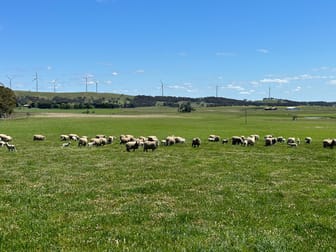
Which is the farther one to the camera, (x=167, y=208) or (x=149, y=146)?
(x=149, y=146)

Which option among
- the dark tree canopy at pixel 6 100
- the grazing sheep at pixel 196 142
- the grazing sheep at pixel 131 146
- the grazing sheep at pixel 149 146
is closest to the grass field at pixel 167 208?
the grazing sheep at pixel 131 146

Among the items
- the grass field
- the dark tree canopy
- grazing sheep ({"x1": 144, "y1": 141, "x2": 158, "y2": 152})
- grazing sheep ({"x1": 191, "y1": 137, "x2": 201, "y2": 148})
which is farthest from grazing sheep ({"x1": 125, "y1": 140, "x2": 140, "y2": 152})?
the dark tree canopy

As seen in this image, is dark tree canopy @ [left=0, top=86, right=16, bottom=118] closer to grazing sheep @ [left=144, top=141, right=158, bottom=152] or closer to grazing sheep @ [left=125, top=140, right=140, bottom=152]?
grazing sheep @ [left=125, top=140, right=140, bottom=152]

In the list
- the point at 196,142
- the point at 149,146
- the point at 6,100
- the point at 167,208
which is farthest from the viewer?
the point at 6,100

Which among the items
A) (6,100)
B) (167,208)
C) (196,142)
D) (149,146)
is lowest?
(196,142)

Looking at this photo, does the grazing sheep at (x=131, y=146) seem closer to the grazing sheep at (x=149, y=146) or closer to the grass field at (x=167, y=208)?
the grazing sheep at (x=149, y=146)

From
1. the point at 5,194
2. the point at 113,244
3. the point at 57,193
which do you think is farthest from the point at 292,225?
the point at 5,194

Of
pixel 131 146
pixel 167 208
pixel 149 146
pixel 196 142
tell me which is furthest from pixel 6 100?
pixel 167 208

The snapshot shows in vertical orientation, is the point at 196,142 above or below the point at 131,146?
below

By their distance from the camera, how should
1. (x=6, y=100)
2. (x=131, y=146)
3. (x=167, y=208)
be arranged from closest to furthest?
(x=167, y=208) < (x=131, y=146) < (x=6, y=100)

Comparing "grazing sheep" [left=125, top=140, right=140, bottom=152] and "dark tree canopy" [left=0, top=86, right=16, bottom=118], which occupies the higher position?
"dark tree canopy" [left=0, top=86, right=16, bottom=118]

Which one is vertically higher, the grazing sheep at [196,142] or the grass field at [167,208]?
the grass field at [167,208]

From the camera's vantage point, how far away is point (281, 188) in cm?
2114

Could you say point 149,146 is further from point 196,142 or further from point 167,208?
point 167,208
